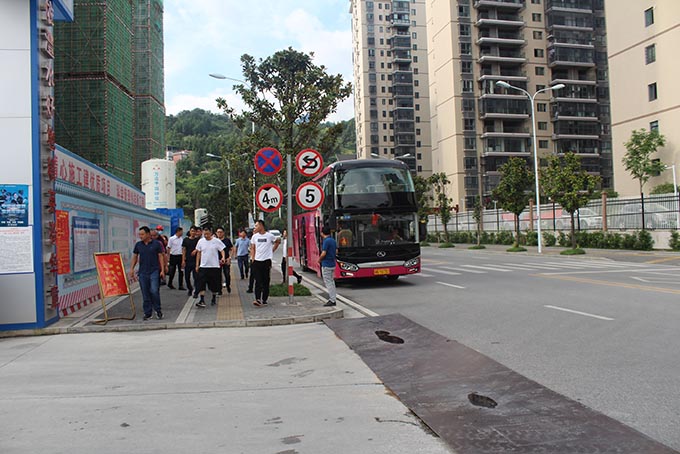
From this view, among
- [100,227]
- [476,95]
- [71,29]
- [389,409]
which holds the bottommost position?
[389,409]

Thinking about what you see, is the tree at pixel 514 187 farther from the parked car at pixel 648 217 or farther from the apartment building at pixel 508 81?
the apartment building at pixel 508 81

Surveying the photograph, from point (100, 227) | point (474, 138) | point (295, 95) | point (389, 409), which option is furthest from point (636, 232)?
point (474, 138)

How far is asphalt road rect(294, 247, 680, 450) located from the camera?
5.24 m

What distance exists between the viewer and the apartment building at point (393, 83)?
10419cm

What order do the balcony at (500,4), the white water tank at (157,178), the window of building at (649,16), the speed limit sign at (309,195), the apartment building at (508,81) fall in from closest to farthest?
the speed limit sign at (309,195) → the white water tank at (157,178) → the window of building at (649,16) → the balcony at (500,4) → the apartment building at (508,81)

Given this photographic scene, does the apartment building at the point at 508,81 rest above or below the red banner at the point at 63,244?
above

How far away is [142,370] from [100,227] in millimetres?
9305

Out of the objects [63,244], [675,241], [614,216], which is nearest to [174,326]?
[63,244]

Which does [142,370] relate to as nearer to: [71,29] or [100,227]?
[100,227]

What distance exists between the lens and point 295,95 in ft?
67.5

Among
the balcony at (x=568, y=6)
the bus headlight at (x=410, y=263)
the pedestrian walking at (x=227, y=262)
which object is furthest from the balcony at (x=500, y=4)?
the pedestrian walking at (x=227, y=262)

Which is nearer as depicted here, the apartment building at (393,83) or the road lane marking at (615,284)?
the road lane marking at (615,284)

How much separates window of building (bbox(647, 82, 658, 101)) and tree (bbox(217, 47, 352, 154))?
34525mm

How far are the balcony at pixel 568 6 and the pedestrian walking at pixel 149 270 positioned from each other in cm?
8096
